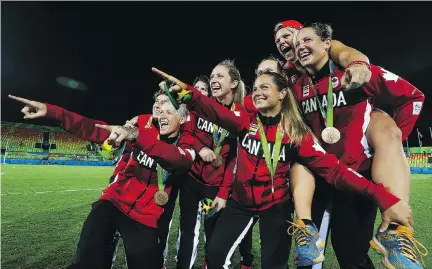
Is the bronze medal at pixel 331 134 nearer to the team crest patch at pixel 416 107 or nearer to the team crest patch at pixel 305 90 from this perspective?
the team crest patch at pixel 305 90

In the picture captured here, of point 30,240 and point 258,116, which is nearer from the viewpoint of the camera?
point 258,116

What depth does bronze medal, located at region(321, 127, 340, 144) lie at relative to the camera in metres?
2.60

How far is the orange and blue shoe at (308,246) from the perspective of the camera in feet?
7.59

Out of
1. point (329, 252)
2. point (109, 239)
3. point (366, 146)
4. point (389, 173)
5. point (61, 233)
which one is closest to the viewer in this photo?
point (389, 173)

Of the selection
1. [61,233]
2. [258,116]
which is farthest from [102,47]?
[258,116]

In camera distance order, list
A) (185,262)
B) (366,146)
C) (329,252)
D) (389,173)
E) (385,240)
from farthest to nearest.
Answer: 1. (329,252)
2. (185,262)
3. (366,146)
4. (389,173)
5. (385,240)

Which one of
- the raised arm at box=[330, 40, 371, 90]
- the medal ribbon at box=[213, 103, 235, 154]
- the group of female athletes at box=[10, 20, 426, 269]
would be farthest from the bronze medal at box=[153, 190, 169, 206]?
the raised arm at box=[330, 40, 371, 90]

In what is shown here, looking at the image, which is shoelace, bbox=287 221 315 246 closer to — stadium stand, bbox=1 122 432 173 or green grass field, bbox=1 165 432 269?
green grass field, bbox=1 165 432 269

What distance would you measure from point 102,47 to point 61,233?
1790 inches

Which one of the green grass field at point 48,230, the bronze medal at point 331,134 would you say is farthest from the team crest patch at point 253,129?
the green grass field at point 48,230

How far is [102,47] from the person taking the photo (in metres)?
47.2


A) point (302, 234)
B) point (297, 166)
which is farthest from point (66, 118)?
point (302, 234)

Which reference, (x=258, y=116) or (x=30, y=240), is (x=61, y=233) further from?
(x=258, y=116)

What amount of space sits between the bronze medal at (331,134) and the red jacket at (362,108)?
0.10 m
